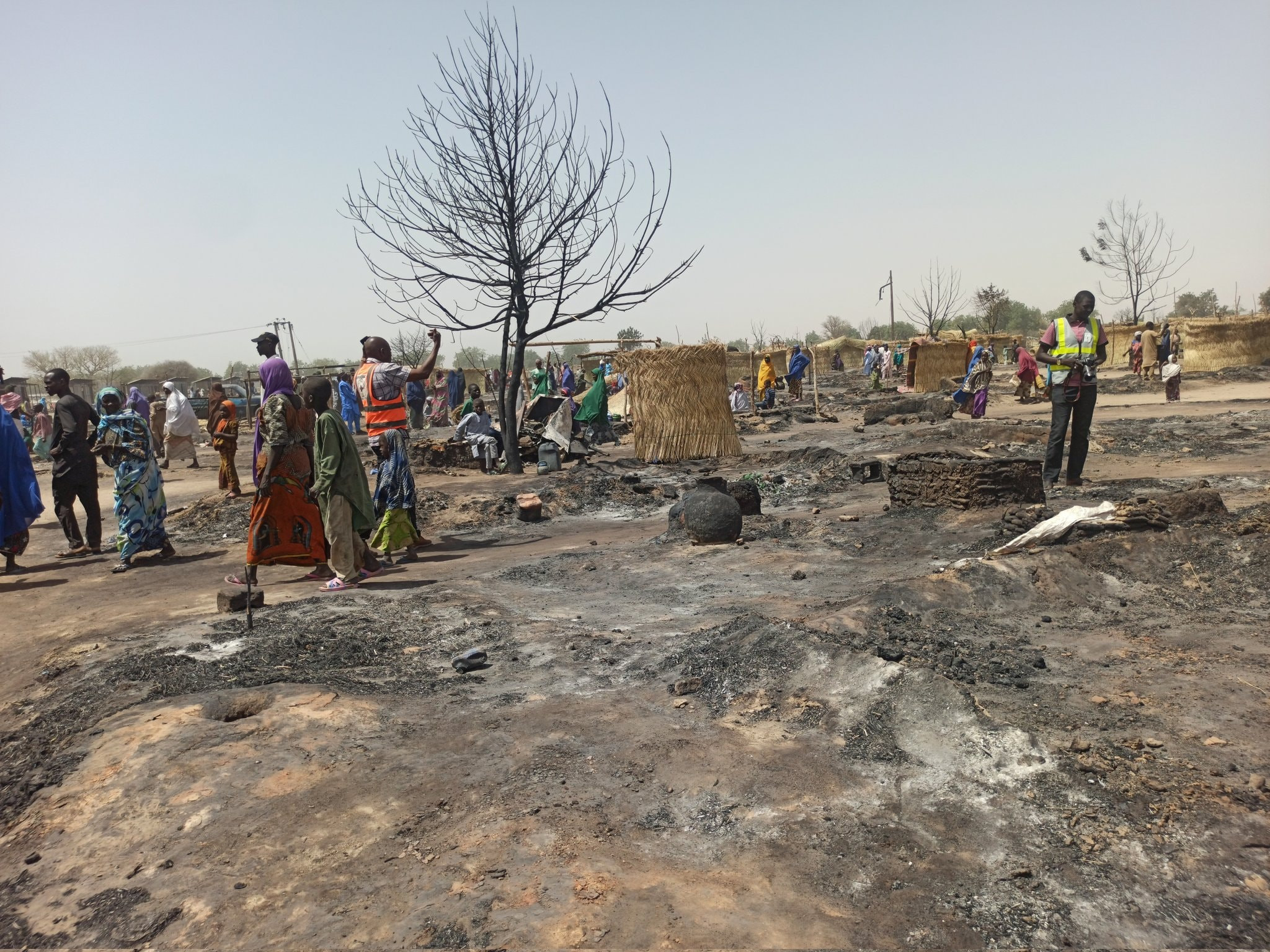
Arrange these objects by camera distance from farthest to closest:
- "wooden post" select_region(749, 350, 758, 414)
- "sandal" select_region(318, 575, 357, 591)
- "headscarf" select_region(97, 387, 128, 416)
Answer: "wooden post" select_region(749, 350, 758, 414) < "headscarf" select_region(97, 387, 128, 416) < "sandal" select_region(318, 575, 357, 591)

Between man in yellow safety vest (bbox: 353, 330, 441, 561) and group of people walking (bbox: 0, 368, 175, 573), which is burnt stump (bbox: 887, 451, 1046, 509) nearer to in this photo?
man in yellow safety vest (bbox: 353, 330, 441, 561)

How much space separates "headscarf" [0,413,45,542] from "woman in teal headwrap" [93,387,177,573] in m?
0.65

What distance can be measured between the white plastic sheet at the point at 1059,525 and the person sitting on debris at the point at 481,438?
8.49m

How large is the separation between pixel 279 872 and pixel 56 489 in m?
7.41

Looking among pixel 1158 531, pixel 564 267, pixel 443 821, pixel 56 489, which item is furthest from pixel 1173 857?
pixel 564 267

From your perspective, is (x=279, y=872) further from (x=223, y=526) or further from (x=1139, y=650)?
(x=223, y=526)

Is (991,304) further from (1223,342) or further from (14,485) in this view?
(14,485)

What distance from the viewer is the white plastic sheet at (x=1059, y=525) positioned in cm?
538

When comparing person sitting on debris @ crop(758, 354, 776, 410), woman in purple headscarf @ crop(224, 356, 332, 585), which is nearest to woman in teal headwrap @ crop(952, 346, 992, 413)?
person sitting on debris @ crop(758, 354, 776, 410)

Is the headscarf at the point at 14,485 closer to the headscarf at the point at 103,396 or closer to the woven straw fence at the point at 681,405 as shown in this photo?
the headscarf at the point at 103,396

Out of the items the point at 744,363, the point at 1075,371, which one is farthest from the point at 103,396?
the point at 744,363

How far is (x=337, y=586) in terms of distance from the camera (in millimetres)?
6195

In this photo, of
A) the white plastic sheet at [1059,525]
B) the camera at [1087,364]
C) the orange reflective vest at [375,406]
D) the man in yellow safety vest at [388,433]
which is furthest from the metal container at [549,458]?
the white plastic sheet at [1059,525]

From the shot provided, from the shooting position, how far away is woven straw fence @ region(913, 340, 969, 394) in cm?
2597
